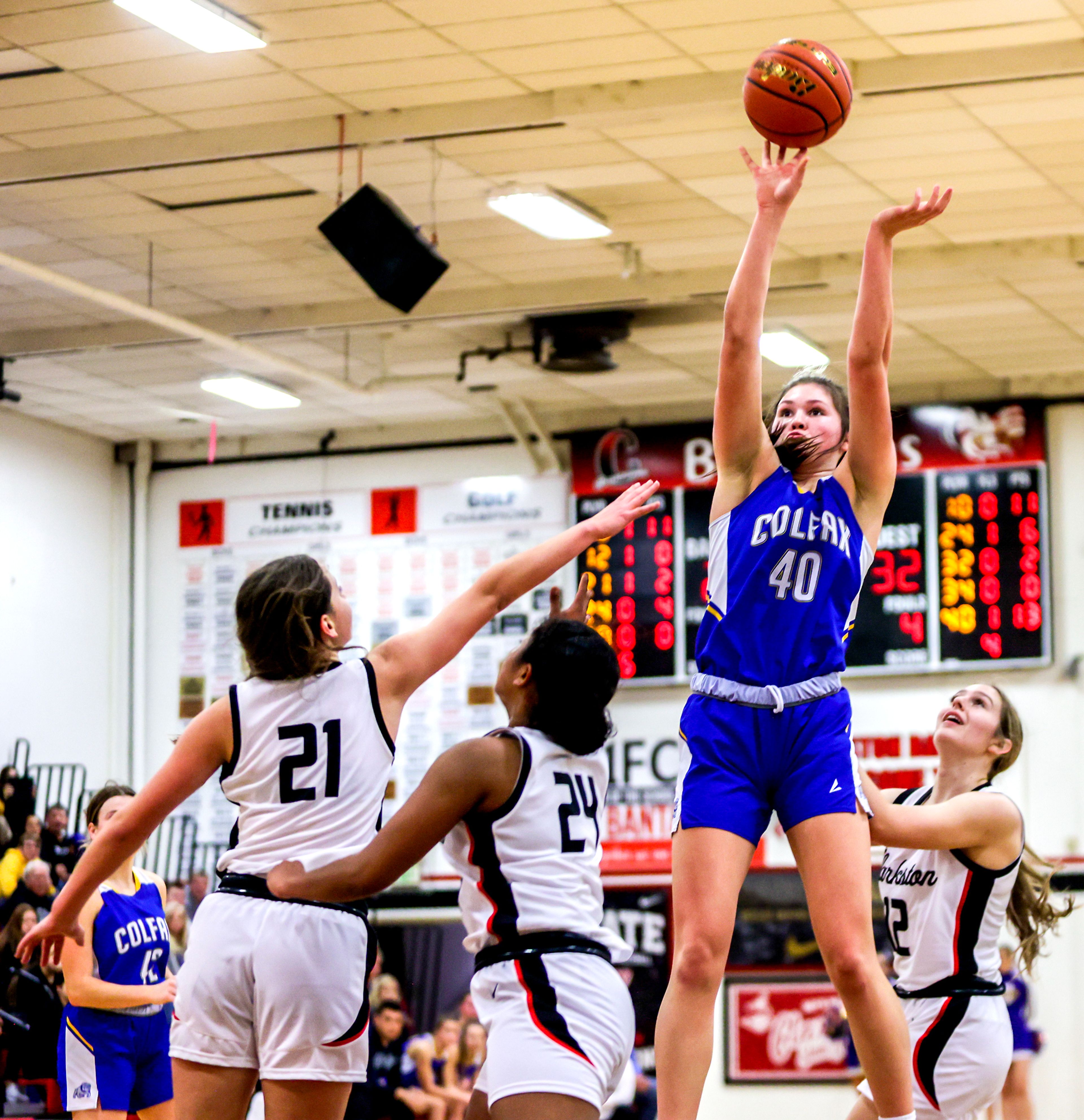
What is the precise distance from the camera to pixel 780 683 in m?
3.69

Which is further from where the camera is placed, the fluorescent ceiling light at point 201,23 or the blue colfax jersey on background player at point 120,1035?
the fluorescent ceiling light at point 201,23

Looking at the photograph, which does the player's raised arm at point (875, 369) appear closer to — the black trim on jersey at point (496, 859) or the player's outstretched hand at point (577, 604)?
the player's outstretched hand at point (577, 604)

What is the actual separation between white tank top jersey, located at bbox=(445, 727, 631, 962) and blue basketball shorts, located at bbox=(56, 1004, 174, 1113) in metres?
3.39

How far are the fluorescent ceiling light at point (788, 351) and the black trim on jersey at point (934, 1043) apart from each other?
264 inches

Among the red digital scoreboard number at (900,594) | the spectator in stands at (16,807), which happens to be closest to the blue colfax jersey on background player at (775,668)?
the red digital scoreboard number at (900,594)

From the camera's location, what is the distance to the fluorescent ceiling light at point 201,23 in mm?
6656

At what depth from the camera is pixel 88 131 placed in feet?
26.6

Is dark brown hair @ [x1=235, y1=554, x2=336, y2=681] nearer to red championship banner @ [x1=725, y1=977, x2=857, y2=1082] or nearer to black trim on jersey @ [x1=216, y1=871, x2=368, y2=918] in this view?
black trim on jersey @ [x1=216, y1=871, x2=368, y2=918]

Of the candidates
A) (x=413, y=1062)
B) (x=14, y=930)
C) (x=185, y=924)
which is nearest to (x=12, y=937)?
(x=14, y=930)

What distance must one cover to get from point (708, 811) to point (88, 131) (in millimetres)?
5718

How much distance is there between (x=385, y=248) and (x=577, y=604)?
4241mm

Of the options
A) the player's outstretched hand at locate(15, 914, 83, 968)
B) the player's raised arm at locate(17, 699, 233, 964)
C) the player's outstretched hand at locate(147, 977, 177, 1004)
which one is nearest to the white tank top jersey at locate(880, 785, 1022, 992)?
the player's raised arm at locate(17, 699, 233, 964)

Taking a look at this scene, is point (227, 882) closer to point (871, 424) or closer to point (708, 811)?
point (708, 811)

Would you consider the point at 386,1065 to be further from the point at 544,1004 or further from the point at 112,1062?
the point at 544,1004
